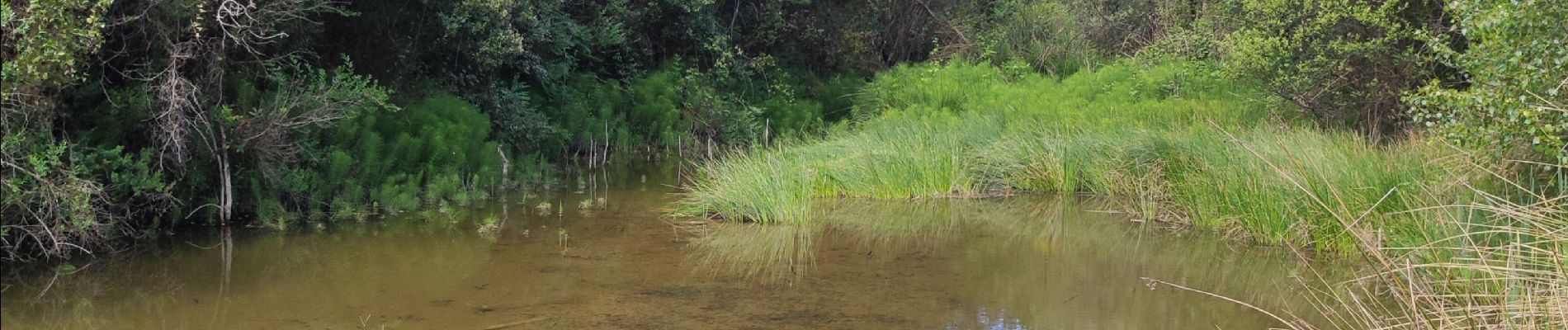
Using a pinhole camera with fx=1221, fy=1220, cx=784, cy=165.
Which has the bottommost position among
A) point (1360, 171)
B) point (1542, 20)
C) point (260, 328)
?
point (260, 328)

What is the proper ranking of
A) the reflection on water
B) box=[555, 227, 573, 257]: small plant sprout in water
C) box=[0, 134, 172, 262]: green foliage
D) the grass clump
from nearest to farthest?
the reflection on water
box=[0, 134, 172, 262]: green foliage
the grass clump
box=[555, 227, 573, 257]: small plant sprout in water

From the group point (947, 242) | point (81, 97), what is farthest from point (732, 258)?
point (81, 97)

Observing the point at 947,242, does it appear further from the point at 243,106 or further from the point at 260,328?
the point at 243,106

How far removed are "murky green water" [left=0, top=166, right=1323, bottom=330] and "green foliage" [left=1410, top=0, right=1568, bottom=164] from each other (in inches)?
54.5

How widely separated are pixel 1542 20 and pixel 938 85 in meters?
10.2

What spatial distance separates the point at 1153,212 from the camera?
9.46 meters

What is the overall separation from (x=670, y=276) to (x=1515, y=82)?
190 inches

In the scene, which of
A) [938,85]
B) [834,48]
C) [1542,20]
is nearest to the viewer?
[1542,20]

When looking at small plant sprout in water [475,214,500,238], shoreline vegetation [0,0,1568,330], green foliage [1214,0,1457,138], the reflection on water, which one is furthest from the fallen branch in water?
green foliage [1214,0,1457,138]

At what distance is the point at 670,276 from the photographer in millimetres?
7504

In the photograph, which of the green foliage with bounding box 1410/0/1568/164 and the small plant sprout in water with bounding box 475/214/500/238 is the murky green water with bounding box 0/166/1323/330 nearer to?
the small plant sprout in water with bounding box 475/214/500/238

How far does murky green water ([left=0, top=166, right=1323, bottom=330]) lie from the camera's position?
6.46 metres

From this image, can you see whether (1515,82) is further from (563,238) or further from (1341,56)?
(563,238)

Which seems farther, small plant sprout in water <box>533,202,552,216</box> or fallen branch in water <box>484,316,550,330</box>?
small plant sprout in water <box>533,202,552,216</box>
